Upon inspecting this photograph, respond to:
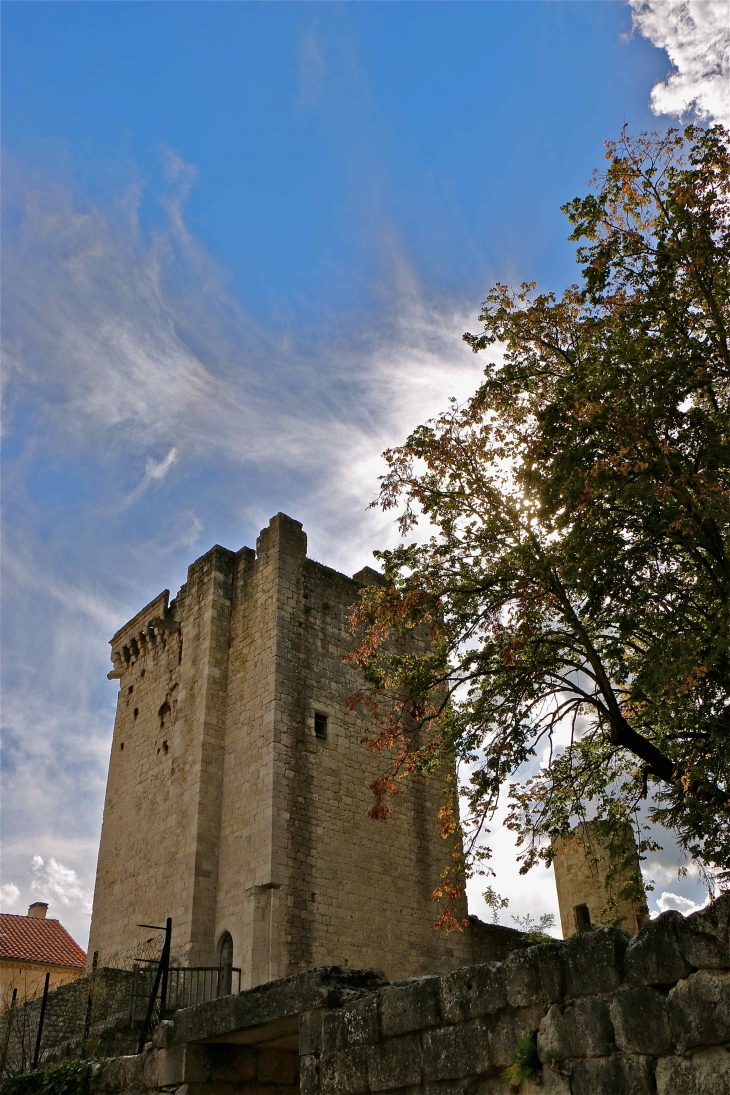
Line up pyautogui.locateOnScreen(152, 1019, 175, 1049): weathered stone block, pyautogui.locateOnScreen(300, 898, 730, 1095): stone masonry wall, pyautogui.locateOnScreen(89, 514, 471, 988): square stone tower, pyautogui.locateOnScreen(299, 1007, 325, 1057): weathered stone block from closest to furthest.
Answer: pyautogui.locateOnScreen(300, 898, 730, 1095): stone masonry wall, pyautogui.locateOnScreen(299, 1007, 325, 1057): weathered stone block, pyautogui.locateOnScreen(152, 1019, 175, 1049): weathered stone block, pyautogui.locateOnScreen(89, 514, 471, 988): square stone tower

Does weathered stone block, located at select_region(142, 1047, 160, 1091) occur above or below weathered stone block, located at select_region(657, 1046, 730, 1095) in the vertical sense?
above

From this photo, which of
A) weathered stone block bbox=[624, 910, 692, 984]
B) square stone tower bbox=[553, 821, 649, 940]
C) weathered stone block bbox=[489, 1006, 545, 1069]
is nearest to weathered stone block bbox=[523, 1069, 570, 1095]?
weathered stone block bbox=[489, 1006, 545, 1069]

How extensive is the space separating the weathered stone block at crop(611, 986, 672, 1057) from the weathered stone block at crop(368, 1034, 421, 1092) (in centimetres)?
160

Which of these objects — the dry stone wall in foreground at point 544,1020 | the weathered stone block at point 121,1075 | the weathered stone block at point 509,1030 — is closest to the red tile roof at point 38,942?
the weathered stone block at point 121,1075

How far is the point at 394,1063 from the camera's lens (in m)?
5.73

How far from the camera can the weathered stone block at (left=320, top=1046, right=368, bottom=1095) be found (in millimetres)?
5906

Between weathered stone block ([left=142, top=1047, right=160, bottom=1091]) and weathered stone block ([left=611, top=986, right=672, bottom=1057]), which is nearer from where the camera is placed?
weathered stone block ([left=611, top=986, right=672, bottom=1057])

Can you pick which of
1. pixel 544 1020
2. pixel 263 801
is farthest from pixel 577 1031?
pixel 263 801

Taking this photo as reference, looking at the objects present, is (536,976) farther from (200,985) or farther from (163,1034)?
(200,985)

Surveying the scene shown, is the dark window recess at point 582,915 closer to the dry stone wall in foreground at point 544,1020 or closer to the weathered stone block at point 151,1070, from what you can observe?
the weathered stone block at point 151,1070

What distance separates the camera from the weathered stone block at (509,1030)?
5.03 meters

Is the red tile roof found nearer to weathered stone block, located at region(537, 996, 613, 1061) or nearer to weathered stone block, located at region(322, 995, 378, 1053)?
weathered stone block, located at region(322, 995, 378, 1053)

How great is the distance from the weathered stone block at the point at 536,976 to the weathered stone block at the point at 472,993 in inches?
3.3

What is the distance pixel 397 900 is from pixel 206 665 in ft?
18.7
